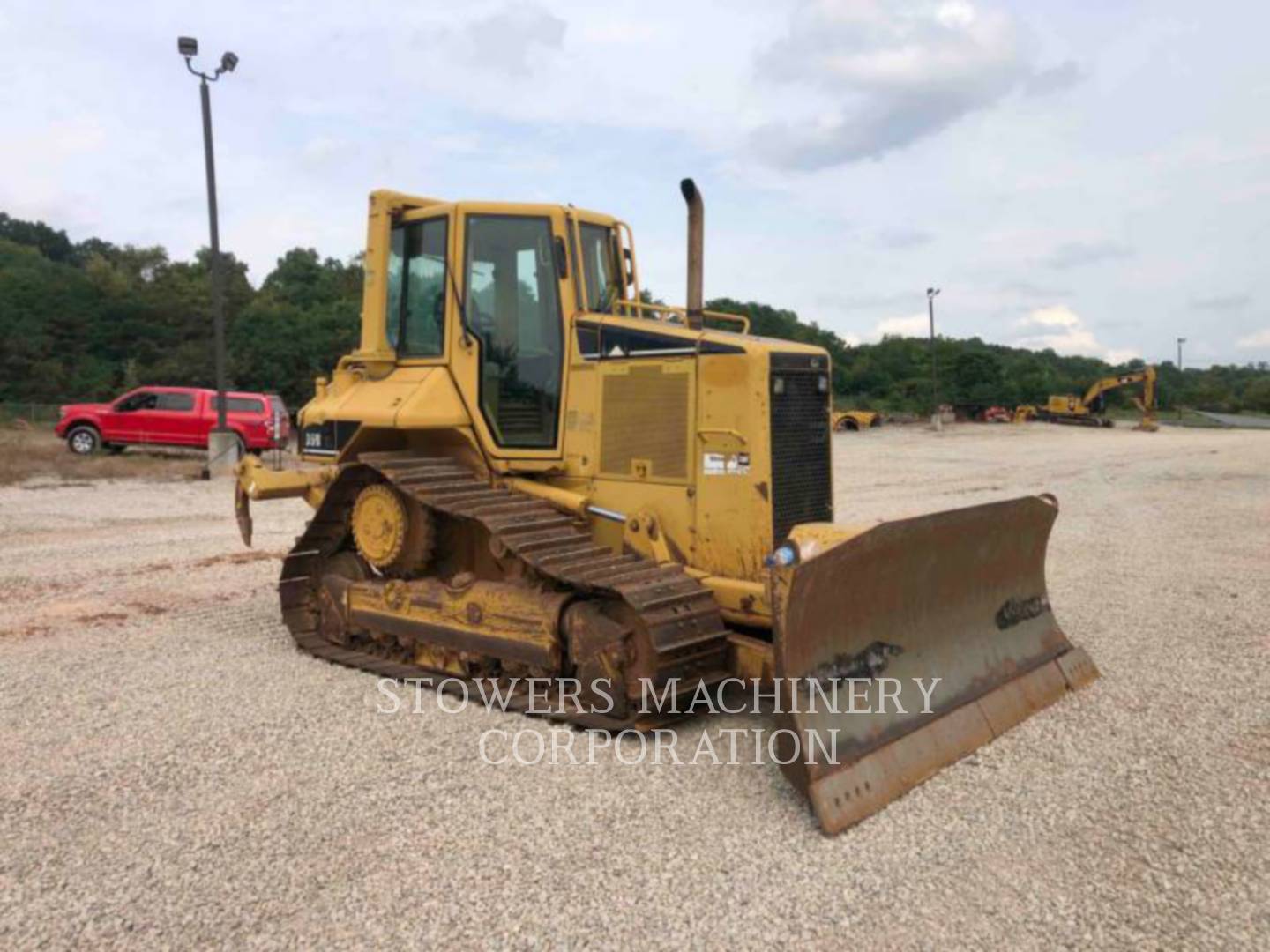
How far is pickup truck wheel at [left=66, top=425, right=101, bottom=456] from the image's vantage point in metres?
21.6

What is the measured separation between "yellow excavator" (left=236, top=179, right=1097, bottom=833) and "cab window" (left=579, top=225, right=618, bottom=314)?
0.07ft

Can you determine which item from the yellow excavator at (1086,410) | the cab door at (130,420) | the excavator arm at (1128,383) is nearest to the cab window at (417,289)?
the cab door at (130,420)

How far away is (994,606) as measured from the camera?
552 centimetres

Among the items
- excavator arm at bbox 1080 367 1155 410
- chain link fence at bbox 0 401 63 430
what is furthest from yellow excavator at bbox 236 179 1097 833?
excavator arm at bbox 1080 367 1155 410

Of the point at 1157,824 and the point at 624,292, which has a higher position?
the point at 624,292

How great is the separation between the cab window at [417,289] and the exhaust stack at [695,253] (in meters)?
1.58

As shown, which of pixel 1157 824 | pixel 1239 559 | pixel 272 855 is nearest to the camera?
pixel 272 855

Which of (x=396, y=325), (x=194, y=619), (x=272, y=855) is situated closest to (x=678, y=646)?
(x=272, y=855)

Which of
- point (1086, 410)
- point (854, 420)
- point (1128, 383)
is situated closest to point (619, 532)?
point (854, 420)

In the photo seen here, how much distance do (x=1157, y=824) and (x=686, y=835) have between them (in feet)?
6.13

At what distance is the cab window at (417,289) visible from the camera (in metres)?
6.36

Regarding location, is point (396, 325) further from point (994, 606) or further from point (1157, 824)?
point (1157, 824)

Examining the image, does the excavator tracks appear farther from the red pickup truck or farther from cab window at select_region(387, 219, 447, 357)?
the red pickup truck

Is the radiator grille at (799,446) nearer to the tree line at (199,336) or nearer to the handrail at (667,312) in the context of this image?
the handrail at (667,312)
